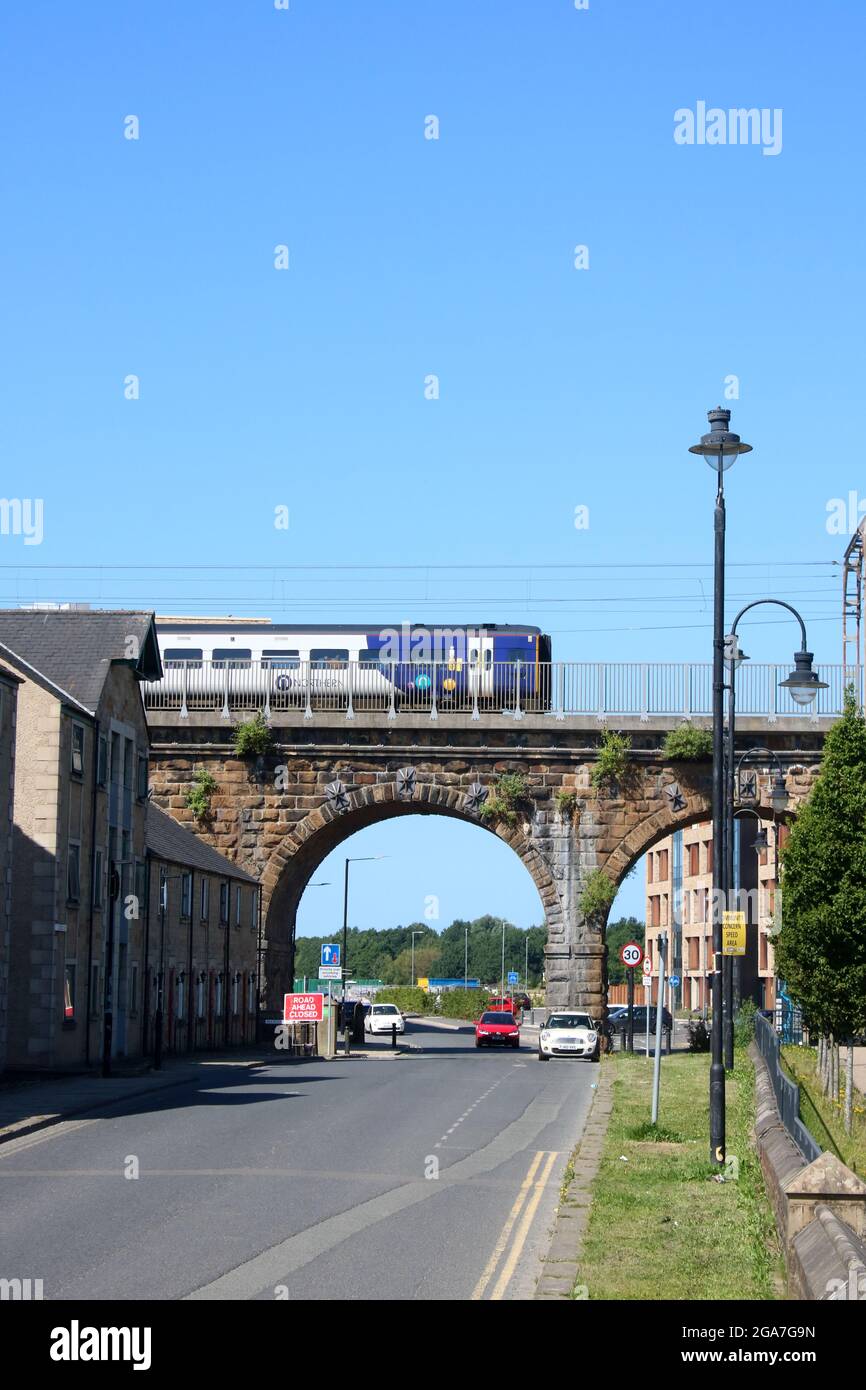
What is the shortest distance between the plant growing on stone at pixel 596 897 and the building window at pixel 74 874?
17.6 m

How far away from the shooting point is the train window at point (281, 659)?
52922mm

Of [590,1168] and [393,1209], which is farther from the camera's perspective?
[590,1168]

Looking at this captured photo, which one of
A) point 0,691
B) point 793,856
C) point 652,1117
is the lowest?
point 652,1117

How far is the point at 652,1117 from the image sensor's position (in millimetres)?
24438

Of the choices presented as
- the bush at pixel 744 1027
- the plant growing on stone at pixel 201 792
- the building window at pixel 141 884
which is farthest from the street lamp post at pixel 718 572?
the plant growing on stone at pixel 201 792

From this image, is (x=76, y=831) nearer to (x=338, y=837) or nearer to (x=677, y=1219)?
(x=338, y=837)

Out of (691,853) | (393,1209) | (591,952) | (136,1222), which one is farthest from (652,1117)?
(691,853)

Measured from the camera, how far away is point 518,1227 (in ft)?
50.7

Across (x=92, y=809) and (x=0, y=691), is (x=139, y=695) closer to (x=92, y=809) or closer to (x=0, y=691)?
(x=92, y=809)

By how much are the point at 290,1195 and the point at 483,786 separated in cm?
3416

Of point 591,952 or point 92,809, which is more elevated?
point 92,809

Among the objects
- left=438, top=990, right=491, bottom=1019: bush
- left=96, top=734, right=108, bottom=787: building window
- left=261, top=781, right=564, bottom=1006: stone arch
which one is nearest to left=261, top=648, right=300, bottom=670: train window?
left=261, top=781, right=564, bottom=1006: stone arch
